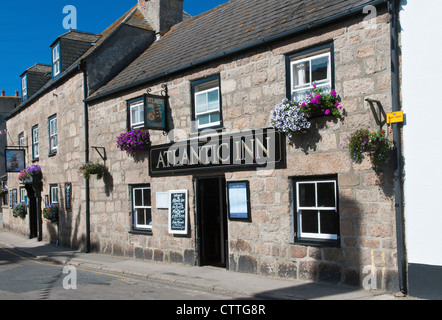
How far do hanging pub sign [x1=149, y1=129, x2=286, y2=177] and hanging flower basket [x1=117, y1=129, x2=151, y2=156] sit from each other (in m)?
0.31

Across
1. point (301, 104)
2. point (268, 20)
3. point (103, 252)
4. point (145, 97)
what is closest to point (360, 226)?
point (301, 104)

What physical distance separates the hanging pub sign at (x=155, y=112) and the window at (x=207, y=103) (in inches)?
39.1

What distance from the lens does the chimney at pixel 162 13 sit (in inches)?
618

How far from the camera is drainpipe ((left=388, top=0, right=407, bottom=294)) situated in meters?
6.85

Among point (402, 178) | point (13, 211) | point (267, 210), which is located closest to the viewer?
point (402, 178)

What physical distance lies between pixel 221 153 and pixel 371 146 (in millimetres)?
3756

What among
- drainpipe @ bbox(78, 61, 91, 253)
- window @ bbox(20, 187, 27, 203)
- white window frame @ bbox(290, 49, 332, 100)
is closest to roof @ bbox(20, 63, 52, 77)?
window @ bbox(20, 187, 27, 203)

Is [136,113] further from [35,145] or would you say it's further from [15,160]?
[15,160]

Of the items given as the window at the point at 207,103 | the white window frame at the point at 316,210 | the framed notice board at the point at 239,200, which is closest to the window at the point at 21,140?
the window at the point at 207,103

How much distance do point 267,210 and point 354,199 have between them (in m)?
1.99

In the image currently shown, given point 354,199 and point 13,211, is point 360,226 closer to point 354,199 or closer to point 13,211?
point 354,199

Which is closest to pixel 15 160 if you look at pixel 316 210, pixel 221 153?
pixel 221 153
